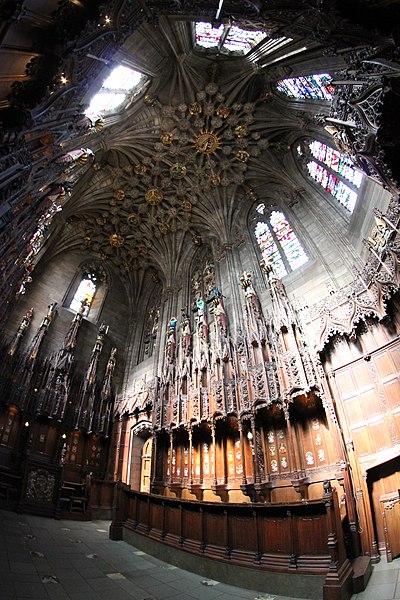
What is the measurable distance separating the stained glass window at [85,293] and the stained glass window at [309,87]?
48.8ft

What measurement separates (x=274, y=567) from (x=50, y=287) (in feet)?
54.6

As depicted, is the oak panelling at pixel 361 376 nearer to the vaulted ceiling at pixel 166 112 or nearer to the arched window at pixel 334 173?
the arched window at pixel 334 173

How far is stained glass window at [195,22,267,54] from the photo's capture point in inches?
547

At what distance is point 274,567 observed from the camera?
5410 mm

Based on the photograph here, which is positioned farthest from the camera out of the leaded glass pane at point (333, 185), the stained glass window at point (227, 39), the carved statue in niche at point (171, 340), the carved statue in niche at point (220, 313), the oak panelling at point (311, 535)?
the carved statue in niche at point (171, 340)

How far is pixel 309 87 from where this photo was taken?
1213 cm

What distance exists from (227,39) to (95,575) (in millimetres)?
18910

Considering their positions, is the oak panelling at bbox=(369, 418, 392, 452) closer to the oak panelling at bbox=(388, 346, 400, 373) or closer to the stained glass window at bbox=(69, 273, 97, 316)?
the oak panelling at bbox=(388, 346, 400, 373)

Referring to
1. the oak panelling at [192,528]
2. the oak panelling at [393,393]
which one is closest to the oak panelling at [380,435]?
the oak panelling at [393,393]

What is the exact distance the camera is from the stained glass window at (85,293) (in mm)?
18956

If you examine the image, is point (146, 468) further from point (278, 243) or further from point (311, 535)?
point (278, 243)

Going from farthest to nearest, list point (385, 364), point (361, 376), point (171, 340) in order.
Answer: point (171, 340) → point (361, 376) → point (385, 364)

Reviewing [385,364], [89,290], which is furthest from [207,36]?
[385,364]

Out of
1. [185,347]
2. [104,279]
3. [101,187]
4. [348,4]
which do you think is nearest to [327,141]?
[348,4]
